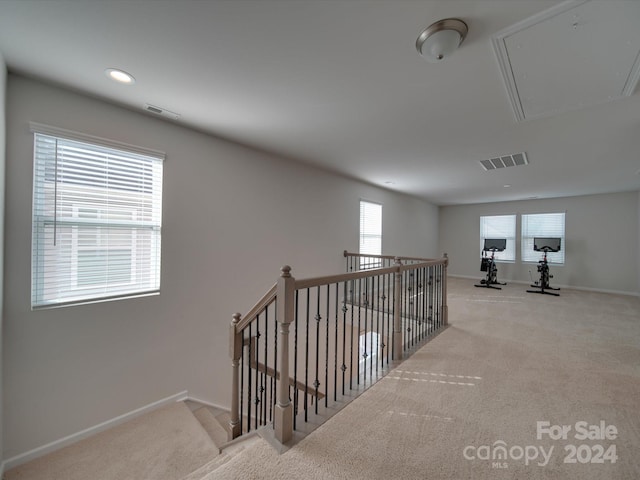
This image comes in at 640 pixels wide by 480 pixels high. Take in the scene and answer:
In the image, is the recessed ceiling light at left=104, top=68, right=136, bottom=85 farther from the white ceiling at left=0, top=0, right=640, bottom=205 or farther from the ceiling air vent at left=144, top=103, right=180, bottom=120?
the ceiling air vent at left=144, top=103, right=180, bottom=120

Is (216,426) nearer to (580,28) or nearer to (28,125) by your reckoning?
(28,125)

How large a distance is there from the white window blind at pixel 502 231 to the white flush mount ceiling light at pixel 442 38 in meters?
7.50

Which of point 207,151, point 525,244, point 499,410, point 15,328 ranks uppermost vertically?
point 207,151

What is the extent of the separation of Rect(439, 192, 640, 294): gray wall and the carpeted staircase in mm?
8374

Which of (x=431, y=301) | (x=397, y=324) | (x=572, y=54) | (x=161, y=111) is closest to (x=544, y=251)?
(x=431, y=301)

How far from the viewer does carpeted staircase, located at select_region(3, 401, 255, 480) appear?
Result: 197 cm

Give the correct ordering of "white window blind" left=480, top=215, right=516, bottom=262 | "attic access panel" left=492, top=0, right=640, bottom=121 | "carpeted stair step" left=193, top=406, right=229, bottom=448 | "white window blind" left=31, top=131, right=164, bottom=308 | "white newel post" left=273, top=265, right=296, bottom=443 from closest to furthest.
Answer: "attic access panel" left=492, top=0, right=640, bottom=121 → "white newel post" left=273, top=265, right=296, bottom=443 → "white window blind" left=31, top=131, right=164, bottom=308 → "carpeted stair step" left=193, top=406, right=229, bottom=448 → "white window blind" left=480, top=215, right=516, bottom=262

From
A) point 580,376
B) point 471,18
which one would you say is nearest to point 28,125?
point 471,18

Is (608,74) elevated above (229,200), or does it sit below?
above

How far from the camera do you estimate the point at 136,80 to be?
6.61 feet

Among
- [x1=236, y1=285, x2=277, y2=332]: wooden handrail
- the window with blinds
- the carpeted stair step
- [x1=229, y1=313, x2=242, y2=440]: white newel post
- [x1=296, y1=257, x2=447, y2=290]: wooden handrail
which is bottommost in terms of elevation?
the carpeted stair step

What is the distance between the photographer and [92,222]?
2.31 meters

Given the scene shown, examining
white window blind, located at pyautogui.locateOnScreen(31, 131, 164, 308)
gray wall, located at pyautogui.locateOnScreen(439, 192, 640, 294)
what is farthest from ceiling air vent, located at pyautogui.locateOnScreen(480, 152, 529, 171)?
white window blind, located at pyautogui.locateOnScreen(31, 131, 164, 308)

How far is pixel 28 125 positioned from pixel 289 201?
2.73 metres
